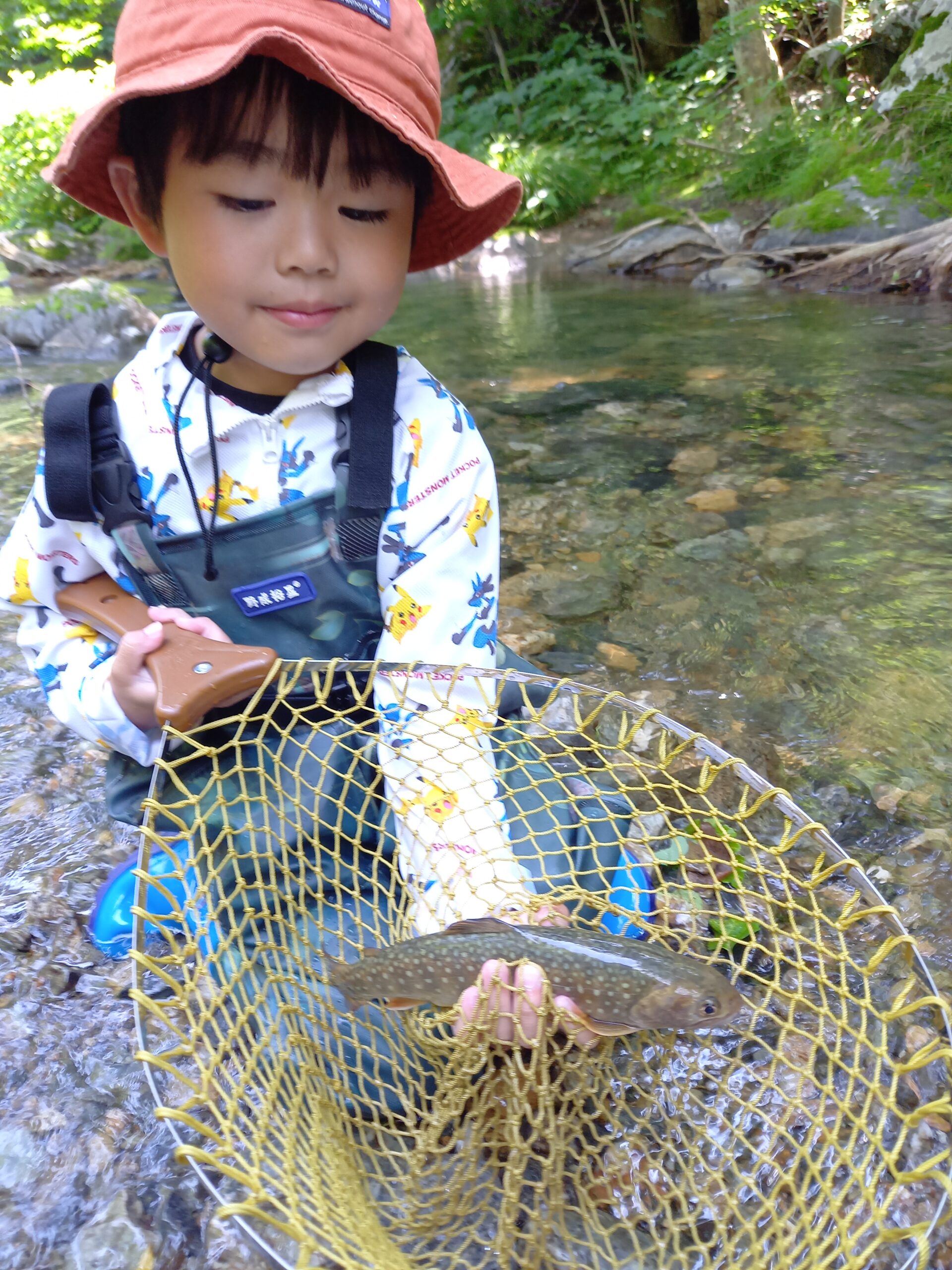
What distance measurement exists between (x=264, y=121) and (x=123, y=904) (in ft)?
4.84

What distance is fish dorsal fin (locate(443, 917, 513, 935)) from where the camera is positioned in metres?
1.35

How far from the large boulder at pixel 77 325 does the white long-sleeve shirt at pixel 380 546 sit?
6.61 metres

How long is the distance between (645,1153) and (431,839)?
0.59 m

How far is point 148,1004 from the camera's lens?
1054 mm

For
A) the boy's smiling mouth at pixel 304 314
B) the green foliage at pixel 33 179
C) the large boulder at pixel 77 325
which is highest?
the green foliage at pixel 33 179

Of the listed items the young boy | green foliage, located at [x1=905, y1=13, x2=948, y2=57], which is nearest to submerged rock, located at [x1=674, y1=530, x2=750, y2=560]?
the young boy

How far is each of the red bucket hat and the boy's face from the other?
9cm

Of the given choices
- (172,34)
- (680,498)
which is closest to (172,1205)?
(172,34)

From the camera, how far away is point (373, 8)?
146cm

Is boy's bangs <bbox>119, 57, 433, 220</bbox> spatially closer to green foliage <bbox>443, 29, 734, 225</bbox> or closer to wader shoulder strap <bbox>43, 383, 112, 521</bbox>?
wader shoulder strap <bbox>43, 383, 112, 521</bbox>

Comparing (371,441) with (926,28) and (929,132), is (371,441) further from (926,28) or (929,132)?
(926,28)

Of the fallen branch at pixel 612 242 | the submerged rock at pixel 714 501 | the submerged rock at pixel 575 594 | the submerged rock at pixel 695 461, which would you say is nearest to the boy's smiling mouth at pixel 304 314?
the submerged rock at pixel 575 594

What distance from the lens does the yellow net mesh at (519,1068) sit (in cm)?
116

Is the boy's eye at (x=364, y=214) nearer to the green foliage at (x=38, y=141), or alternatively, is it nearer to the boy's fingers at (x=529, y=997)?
the boy's fingers at (x=529, y=997)
